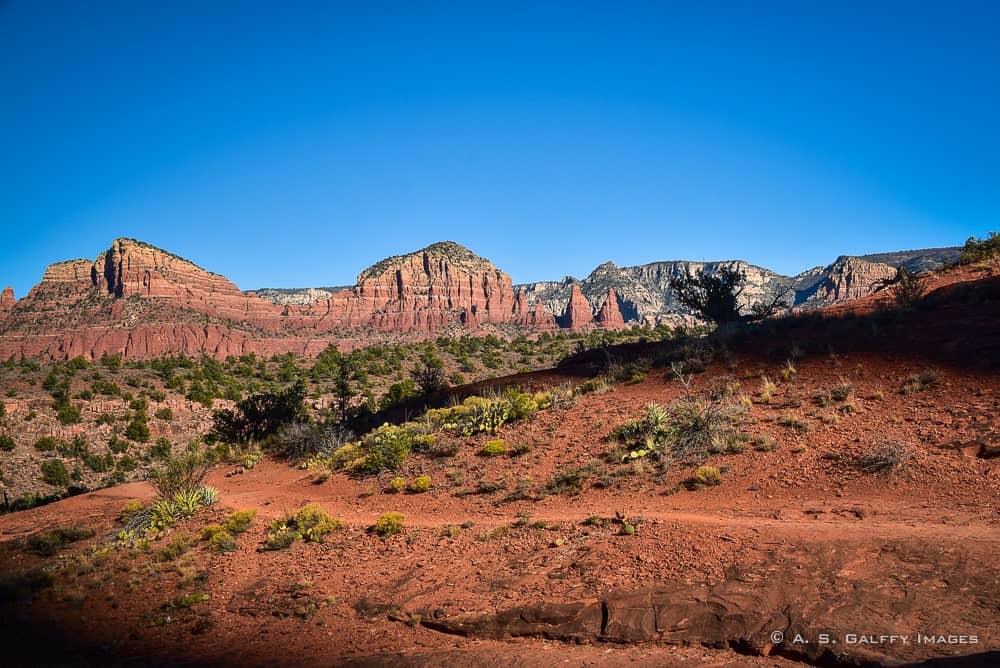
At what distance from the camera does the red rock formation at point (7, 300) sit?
10906 cm

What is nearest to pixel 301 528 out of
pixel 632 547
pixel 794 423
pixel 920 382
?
pixel 632 547

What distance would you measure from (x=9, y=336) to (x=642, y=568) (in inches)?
4744

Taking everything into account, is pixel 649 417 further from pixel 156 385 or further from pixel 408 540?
pixel 156 385

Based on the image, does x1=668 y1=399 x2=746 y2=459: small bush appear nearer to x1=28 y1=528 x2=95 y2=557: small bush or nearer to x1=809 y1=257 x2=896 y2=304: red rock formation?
x1=28 y1=528 x2=95 y2=557: small bush

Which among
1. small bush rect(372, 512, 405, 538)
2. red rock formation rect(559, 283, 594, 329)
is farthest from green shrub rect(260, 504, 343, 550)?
red rock formation rect(559, 283, 594, 329)

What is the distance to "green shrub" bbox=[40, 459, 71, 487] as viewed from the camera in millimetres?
28750

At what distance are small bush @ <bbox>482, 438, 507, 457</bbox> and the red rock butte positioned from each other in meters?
93.6

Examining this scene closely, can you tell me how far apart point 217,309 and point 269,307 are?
16409 mm

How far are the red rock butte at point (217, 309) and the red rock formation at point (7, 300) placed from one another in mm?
159

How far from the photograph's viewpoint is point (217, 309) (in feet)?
386

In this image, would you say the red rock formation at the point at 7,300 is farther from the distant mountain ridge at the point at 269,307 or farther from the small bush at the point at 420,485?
the small bush at the point at 420,485

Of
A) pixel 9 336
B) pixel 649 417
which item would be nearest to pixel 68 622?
pixel 649 417

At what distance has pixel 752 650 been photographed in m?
5.70

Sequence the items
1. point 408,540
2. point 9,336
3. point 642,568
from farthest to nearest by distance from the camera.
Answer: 1. point 9,336
2. point 408,540
3. point 642,568
